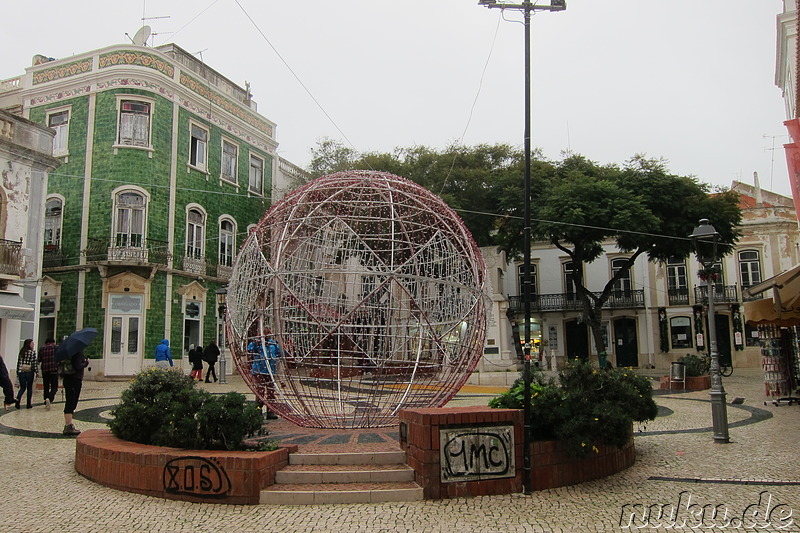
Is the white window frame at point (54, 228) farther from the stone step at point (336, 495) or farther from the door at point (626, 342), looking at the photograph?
the door at point (626, 342)

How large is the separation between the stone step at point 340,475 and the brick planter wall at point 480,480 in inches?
7.9

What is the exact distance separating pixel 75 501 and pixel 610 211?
2596 cm

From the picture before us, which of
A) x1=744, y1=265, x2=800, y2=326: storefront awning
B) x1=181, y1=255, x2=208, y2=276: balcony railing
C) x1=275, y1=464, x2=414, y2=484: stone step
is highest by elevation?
x1=181, y1=255, x2=208, y2=276: balcony railing

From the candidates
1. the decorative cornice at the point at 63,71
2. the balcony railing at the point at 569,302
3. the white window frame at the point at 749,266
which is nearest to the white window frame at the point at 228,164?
the decorative cornice at the point at 63,71

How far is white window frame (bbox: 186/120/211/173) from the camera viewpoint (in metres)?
28.1

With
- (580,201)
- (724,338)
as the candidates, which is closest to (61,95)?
(580,201)

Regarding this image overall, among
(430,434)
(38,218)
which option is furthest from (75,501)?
(38,218)

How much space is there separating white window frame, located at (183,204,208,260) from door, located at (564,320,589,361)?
976 inches

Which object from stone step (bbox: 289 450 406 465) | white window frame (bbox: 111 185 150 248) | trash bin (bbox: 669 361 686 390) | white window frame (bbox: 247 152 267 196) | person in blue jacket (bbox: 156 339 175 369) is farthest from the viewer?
white window frame (bbox: 247 152 267 196)

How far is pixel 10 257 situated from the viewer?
61.4 ft

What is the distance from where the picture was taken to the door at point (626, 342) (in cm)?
3956

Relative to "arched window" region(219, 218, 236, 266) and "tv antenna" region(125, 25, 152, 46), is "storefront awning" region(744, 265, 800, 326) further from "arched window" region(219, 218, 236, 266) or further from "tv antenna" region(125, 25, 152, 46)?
"tv antenna" region(125, 25, 152, 46)

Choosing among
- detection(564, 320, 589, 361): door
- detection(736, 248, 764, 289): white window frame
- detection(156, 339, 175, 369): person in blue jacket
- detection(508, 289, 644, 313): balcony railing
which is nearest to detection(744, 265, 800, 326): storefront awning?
detection(156, 339, 175, 369): person in blue jacket

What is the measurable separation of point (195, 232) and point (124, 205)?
3.57 metres
